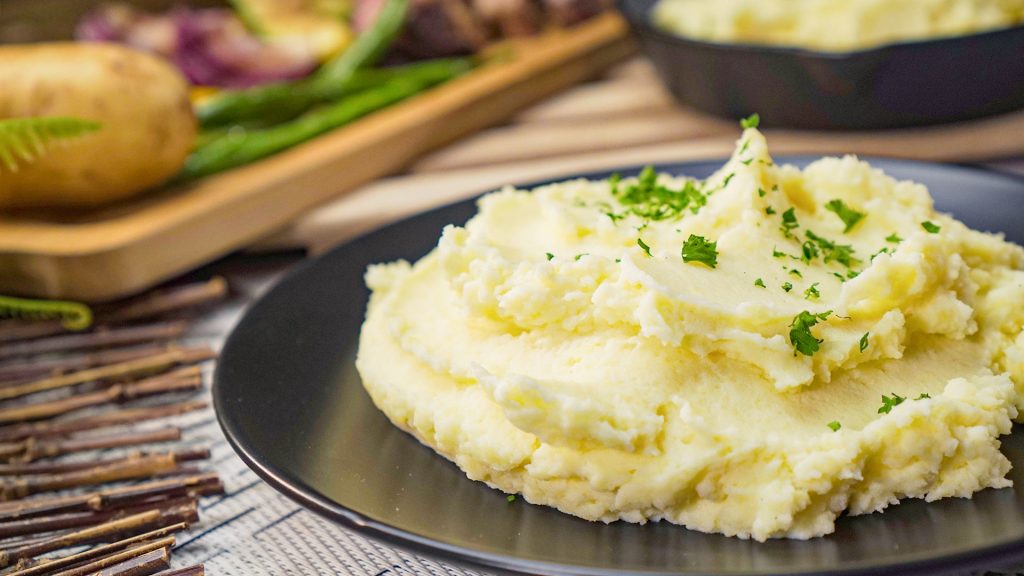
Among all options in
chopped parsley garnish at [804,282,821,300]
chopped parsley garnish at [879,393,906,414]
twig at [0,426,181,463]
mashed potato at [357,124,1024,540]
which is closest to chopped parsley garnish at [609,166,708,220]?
mashed potato at [357,124,1024,540]

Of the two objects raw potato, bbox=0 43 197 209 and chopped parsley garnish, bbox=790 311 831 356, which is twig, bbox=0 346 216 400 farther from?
chopped parsley garnish, bbox=790 311 831 356

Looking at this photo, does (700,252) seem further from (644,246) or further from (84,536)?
(84,536)

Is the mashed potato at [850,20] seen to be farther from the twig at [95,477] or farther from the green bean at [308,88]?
the twig at [95,477]

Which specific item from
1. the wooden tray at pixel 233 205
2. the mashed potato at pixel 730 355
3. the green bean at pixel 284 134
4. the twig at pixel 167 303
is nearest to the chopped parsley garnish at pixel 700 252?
the mashed potato at pixel 730 355

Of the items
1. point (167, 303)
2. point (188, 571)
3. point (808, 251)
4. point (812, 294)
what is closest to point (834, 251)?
point (808, 251)

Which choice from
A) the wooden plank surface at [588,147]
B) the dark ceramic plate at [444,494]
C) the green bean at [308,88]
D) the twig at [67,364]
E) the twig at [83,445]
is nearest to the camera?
the dark ceramic plate at [444,494]

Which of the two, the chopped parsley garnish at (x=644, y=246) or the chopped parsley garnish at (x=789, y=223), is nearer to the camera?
the chopped parsley garnish at (x=644, y=246)

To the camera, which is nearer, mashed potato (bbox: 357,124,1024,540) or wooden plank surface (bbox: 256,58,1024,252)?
mashed potato (bbox: 357,124,1024,540)
